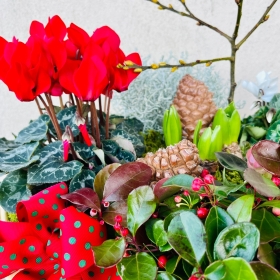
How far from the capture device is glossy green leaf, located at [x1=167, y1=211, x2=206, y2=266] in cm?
35

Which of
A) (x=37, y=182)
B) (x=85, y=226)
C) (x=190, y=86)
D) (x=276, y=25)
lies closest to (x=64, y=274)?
(x=85, y=226)

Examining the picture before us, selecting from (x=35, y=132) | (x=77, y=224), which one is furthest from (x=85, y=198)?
(x=35, y=132)

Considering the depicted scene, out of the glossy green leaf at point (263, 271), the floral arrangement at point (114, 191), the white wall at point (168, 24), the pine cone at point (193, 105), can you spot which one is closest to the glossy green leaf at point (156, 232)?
the floral arrangement at point (114, 191)

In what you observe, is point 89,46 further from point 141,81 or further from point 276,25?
point 276,25

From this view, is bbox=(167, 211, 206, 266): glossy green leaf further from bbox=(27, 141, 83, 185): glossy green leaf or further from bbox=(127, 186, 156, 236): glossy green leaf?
bbox=(27, 141, 83, 185): glossy green leaf

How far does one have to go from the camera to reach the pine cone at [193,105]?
800 mm

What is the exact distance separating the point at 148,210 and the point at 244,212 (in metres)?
0.11

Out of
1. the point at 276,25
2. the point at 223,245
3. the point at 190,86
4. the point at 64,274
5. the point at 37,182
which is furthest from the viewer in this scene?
the point at 276,25

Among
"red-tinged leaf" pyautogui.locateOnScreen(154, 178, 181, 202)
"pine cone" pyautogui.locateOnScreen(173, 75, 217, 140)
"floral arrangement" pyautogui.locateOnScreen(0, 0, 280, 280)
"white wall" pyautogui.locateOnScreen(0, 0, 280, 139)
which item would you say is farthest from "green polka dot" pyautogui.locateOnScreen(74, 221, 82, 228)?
"white wall" pyautogui.locateOnScreen(0, 0, 280, 139)

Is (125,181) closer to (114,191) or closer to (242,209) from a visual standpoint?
(114,191)

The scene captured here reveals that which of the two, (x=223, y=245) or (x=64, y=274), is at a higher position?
(x=223, y=245)

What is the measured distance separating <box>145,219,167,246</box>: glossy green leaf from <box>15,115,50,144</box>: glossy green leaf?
31cm

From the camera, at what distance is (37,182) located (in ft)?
1.88

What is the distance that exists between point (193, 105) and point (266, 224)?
17.8 inches
